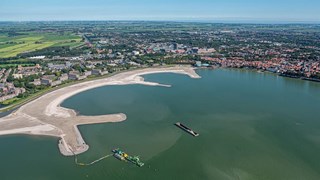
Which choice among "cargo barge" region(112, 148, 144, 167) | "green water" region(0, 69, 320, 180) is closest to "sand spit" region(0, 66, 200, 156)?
"green water" region(0, 69, 320, 180)

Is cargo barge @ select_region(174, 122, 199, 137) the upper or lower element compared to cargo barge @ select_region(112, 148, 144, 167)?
upper

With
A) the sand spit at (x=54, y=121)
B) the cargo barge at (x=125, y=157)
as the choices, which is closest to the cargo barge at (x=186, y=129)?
the sand spit at (x=54, y=121)

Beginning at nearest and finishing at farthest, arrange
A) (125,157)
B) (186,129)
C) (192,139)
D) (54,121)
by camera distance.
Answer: (125,157), (192,139), (186,129), (54,121)

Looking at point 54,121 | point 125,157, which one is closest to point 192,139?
point 125,157

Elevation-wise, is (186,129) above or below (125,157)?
above

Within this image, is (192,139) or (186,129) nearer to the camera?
(192,139)

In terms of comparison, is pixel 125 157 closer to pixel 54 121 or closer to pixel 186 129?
pixel 186 129

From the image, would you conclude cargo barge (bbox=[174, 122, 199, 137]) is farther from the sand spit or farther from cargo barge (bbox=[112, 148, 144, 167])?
cargo barge (bbox=[112, 148, 144, 167])
